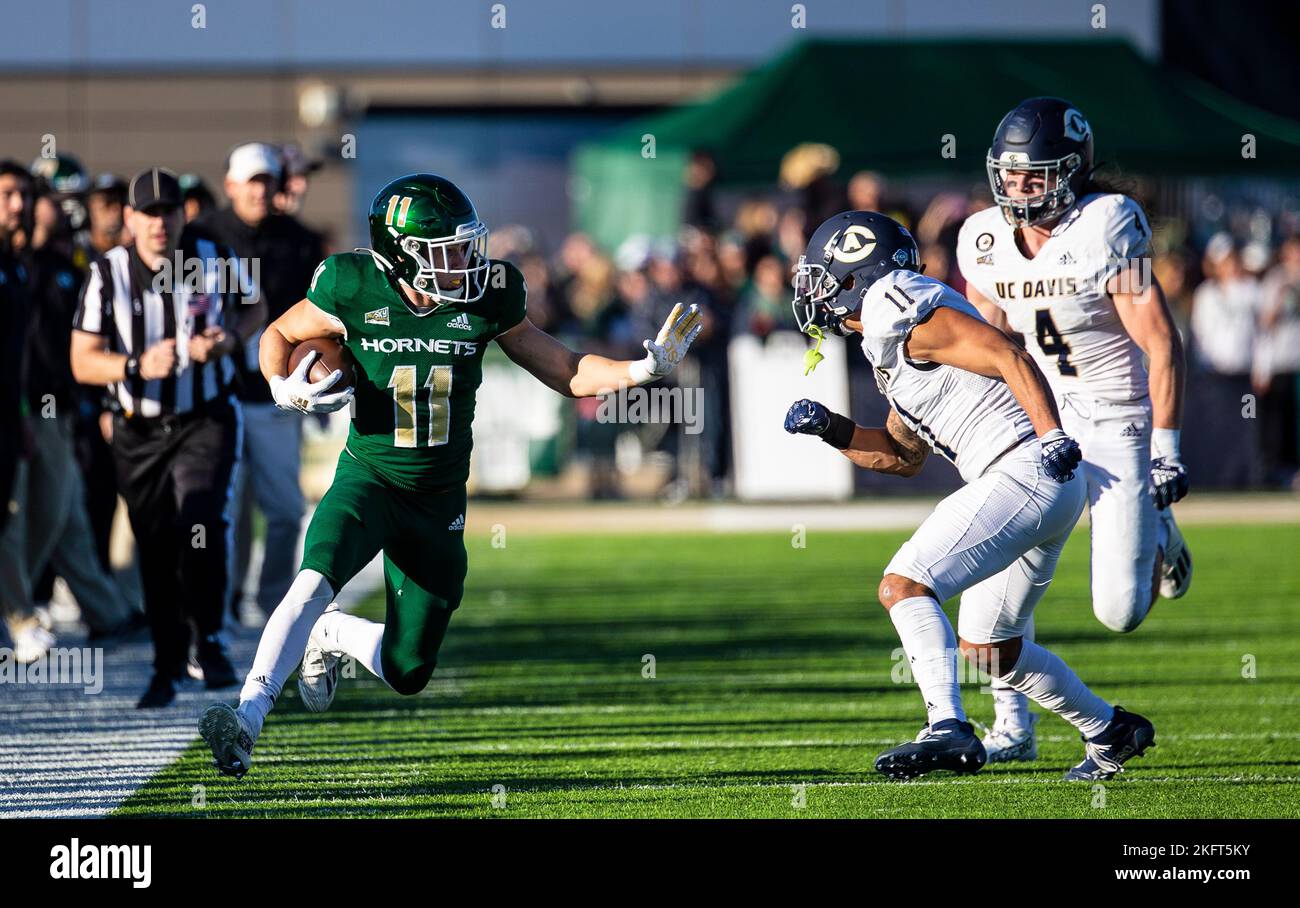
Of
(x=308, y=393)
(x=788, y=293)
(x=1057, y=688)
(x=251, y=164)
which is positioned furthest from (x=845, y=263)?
(x=788, y=293)

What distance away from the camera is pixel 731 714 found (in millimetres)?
7574

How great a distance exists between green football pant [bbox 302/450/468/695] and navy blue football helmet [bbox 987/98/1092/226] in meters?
2.03

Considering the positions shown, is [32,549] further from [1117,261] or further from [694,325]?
[1117,261]

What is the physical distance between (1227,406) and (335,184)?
12350 millimetres

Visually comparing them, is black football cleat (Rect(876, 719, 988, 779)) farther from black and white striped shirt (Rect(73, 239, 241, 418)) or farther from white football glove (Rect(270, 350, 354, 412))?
black and white striped shirt (Rect(73, 239, 241, 418))

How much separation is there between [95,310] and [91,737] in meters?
1.77

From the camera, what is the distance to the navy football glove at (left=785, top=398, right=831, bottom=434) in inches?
231

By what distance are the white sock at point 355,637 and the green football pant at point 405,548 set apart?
0.02 metres

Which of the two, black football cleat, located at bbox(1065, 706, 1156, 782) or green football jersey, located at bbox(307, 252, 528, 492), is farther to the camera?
black football cleat, located at bbox(1065, 706, 1156, 782)

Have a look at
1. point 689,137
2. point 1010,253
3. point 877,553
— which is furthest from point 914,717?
point 689,137

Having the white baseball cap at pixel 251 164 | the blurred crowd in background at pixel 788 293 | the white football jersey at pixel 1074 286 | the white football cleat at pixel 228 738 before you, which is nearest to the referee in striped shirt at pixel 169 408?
the white baseball cap at pixel 251 164

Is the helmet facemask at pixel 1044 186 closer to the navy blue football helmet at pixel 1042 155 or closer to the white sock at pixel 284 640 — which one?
the navy blue football helmet at pixel 1042 155
